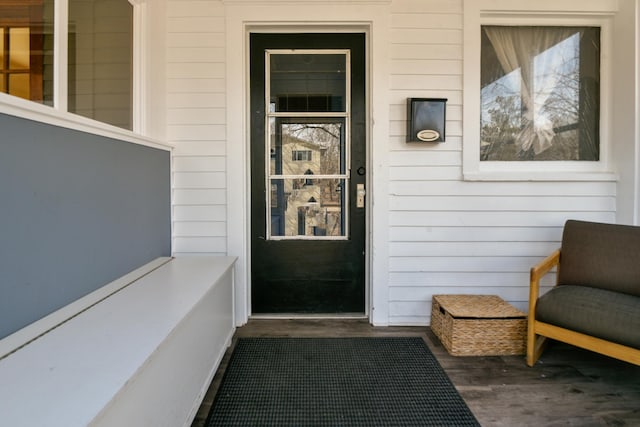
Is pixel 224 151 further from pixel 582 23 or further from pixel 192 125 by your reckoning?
pixel 582 23

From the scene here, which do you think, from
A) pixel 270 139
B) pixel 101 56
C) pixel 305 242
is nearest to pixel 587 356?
pixel 305 242

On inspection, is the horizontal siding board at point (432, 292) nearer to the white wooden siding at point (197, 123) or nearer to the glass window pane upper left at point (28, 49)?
the white wooden siding at point (197, 123)

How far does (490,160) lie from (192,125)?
2234 millimetres

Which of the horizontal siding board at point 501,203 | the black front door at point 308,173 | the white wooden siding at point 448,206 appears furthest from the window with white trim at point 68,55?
the horizontal siding board at point 501,203

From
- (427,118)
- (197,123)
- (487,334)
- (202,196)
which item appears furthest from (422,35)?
(487,334)

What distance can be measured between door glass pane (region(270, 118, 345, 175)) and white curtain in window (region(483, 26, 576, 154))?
4.39ft

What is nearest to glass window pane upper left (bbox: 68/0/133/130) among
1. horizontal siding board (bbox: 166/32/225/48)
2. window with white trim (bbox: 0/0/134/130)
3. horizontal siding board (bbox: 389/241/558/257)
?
window with white trim (bbox: 0/0/134/130)

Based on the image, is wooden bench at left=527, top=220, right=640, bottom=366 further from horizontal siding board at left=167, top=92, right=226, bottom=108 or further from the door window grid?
horizontal siding board at left=167, top=92, right=226, bottom=108

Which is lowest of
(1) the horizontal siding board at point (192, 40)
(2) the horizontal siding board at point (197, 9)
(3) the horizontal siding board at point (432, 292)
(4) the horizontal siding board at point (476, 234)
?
(3) the horizontal siding board at point (432, 292)

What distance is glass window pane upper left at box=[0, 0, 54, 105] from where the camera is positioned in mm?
1379

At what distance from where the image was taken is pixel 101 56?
1.94 meters

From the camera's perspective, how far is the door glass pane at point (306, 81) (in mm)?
2719

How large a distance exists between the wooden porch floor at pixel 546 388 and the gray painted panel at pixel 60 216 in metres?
0.83

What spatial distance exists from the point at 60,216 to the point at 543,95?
314 centimetres
